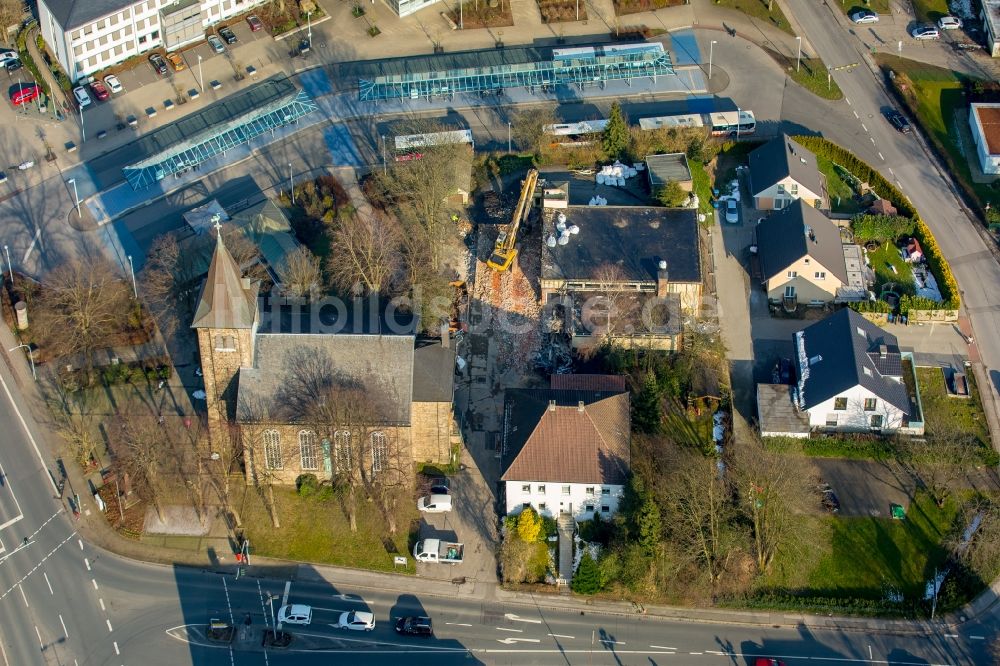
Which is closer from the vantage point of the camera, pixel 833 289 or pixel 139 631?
pixel 139 631

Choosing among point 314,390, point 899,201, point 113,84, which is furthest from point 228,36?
point 899,201

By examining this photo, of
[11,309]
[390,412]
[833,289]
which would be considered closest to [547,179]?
[833,289]

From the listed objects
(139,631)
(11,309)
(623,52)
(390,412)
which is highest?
(623,52)

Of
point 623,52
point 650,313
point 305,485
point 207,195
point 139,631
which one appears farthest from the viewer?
point 623,52

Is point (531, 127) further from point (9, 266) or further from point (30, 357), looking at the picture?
point (30, 357)

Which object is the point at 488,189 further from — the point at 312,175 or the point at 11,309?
the point at 11,309

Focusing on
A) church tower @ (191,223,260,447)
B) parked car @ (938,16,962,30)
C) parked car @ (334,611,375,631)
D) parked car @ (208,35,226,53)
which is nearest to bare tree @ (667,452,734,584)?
parked car @ (334,611,375,631)

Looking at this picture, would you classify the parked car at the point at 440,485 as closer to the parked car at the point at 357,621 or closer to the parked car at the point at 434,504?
the parked car at the point at 434,504
